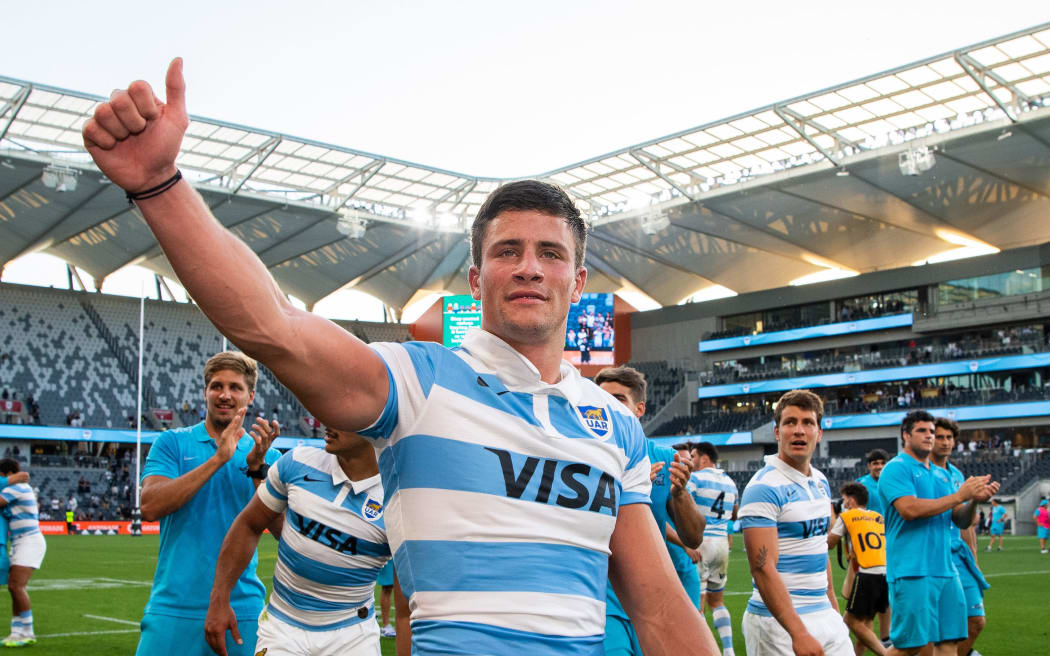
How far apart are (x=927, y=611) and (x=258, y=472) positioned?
487cm

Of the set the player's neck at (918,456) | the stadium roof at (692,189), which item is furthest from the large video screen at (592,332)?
the player's neck at (918,456)

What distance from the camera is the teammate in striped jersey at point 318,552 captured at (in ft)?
14.5

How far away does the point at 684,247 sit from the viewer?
55938mm

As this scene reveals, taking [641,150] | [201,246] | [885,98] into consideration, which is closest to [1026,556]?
[885,98]

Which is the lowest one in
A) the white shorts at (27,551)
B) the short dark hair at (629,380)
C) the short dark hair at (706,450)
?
the white shorts at (27,551)

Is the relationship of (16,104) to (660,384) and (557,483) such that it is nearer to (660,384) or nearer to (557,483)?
(557,483)

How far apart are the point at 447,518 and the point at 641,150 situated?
4129cm

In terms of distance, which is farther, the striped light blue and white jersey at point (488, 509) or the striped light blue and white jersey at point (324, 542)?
the striped light blue and white jersey at point (324, 542)

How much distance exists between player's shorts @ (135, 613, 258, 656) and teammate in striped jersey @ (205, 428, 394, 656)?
104 mm

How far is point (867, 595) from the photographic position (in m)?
9.82

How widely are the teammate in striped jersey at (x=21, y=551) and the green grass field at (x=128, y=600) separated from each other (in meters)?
0.26

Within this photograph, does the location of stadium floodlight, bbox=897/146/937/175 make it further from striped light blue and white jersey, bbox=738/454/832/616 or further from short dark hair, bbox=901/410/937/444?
striped light blue and white jersey, bbox=738/454/832/616

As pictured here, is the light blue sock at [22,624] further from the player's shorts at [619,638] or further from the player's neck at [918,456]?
the player's neck at [918,456]

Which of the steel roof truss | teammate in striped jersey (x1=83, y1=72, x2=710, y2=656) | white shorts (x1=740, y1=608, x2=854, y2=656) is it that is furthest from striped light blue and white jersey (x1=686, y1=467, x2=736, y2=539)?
the steel roof truss
